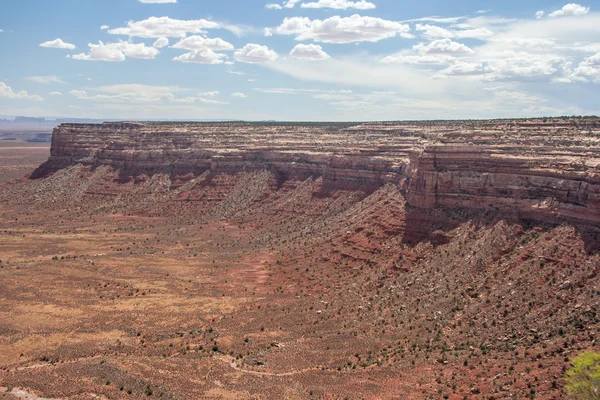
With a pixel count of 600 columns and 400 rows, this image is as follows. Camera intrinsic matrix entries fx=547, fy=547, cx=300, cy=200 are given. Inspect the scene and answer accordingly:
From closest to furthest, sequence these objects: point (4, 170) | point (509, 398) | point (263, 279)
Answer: point (509, 398) → point (263, 279) → point (4, 170)

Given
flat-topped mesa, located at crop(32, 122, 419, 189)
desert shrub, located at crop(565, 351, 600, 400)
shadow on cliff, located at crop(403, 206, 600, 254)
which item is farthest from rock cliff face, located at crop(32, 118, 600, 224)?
desert shrub, located at crop(565, 351, 600, 400)

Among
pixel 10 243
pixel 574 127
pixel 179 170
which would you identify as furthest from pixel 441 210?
pixel 179 170

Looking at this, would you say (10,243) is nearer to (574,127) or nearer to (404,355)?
(404,355)

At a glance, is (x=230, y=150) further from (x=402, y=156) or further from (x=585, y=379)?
(x=585, y=379)

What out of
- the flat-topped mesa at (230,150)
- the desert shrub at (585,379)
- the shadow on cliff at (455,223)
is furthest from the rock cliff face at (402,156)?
the desert shrub at (585,379)

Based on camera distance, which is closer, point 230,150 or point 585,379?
point 585,379

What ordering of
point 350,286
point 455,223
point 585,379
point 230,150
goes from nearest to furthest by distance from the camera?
point 585,379
point 350,286
point 455,223
point 230,150

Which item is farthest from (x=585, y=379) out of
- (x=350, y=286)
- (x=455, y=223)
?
(x=455, y=223)
